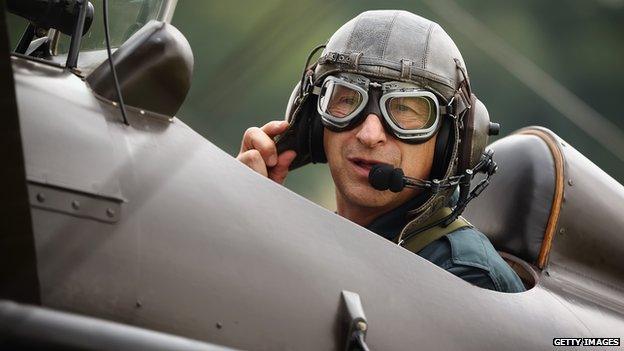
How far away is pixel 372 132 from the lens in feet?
9.07

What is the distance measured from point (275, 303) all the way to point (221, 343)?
0.13 m

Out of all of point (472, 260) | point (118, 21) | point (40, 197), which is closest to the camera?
point (40, 197)

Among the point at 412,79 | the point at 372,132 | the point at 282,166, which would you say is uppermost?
the point at 412,79

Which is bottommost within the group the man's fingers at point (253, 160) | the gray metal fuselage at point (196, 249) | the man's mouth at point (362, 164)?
the man's fingers at point (253, 160)

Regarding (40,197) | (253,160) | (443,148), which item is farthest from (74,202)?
(443,148)

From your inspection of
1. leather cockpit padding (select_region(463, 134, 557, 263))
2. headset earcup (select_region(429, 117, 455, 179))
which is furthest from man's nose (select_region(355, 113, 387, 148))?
leather cockpit padding (select_region(463, 134, 557, 263))

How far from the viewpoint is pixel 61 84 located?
6.33 feet

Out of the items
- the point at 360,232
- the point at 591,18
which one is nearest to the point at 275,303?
the point at 360,232

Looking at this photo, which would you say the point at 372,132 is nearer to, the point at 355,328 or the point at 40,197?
the point at 355,328

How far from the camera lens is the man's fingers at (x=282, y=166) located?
2951mm

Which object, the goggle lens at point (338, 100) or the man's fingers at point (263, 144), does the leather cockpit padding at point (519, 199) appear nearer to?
the goggle lens at point (338, 100)

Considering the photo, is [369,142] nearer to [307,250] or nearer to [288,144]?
[288,144]

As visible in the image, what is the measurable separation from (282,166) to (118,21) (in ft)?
2.49

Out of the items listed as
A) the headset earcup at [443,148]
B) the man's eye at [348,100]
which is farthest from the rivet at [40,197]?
the headset earcup at [443,148]
